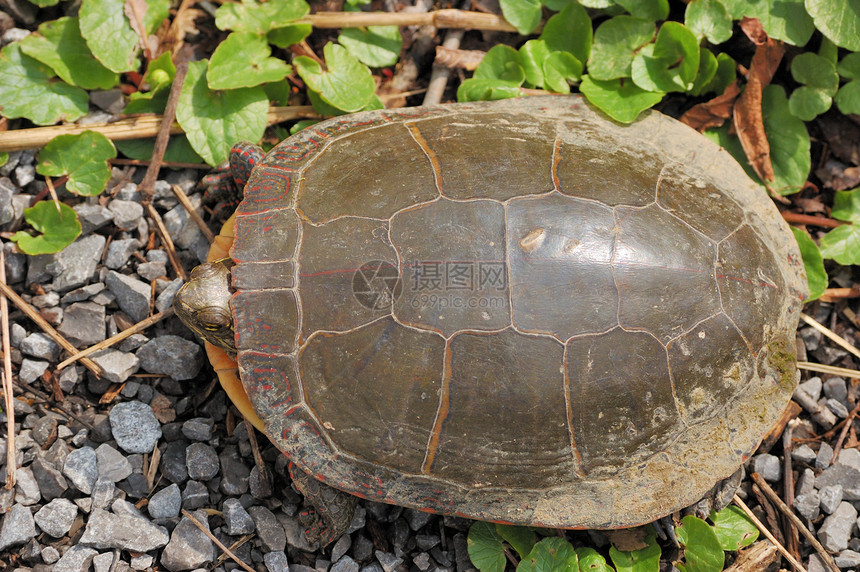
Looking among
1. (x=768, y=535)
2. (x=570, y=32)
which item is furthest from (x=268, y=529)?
(x=570, y=32)

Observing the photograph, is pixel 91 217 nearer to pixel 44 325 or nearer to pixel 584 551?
pixel 44 325

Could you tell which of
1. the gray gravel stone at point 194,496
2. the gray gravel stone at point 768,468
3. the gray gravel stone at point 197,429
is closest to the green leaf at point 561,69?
the gray gravel stone at point 768,468

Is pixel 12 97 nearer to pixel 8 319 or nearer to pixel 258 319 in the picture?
pixel 8 319

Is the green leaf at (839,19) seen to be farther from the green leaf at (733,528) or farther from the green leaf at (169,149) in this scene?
the green leaf at (169,149)

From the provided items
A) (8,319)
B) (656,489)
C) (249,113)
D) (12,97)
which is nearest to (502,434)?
(656,489)

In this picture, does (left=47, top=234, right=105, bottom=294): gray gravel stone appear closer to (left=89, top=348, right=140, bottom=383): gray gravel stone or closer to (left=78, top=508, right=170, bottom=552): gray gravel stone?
(left=89, top=348, right=140, bottom=383): gray gravel stone

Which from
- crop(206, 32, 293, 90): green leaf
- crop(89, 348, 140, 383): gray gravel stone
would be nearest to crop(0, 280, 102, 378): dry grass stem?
crop(89, 348, 140, 383): gray gravel stone

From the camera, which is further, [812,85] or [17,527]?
[812,85]

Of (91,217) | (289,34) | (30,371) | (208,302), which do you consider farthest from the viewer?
(289,34)
